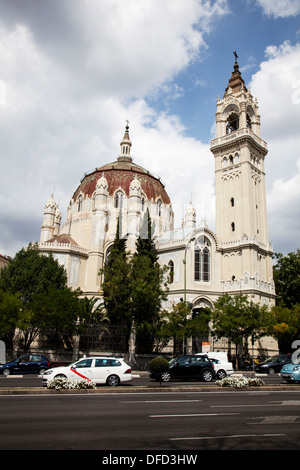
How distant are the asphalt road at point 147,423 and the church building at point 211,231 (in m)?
24.9

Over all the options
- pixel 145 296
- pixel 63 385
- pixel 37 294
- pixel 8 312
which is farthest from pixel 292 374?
pixel 37 294

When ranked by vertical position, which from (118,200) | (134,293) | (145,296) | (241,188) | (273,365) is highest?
(118,200)

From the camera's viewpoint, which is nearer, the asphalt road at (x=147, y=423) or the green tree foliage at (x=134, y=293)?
the asphalt road at (x=147, y=423)

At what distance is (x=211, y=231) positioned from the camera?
44.0 metres

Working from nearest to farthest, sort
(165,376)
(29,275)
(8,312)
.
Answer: (165,376)
(8,312)
(29,275)

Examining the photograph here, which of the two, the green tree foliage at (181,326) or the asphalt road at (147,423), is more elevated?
the green tree foliage at (181,326)

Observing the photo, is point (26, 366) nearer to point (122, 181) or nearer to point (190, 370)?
point (190, 370)

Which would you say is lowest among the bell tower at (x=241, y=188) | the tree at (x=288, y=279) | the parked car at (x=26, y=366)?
the parked car at (x=26, y=366)

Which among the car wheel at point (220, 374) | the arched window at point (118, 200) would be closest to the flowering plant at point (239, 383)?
the car wheel at point (220, 374)

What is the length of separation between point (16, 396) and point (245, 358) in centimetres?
2702

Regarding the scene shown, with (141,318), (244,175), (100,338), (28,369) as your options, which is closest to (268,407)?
(28,369)

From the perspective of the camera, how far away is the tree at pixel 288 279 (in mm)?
48906

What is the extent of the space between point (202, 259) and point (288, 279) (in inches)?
580

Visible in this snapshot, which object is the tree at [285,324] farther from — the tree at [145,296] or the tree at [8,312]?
the tree at [8,312]
